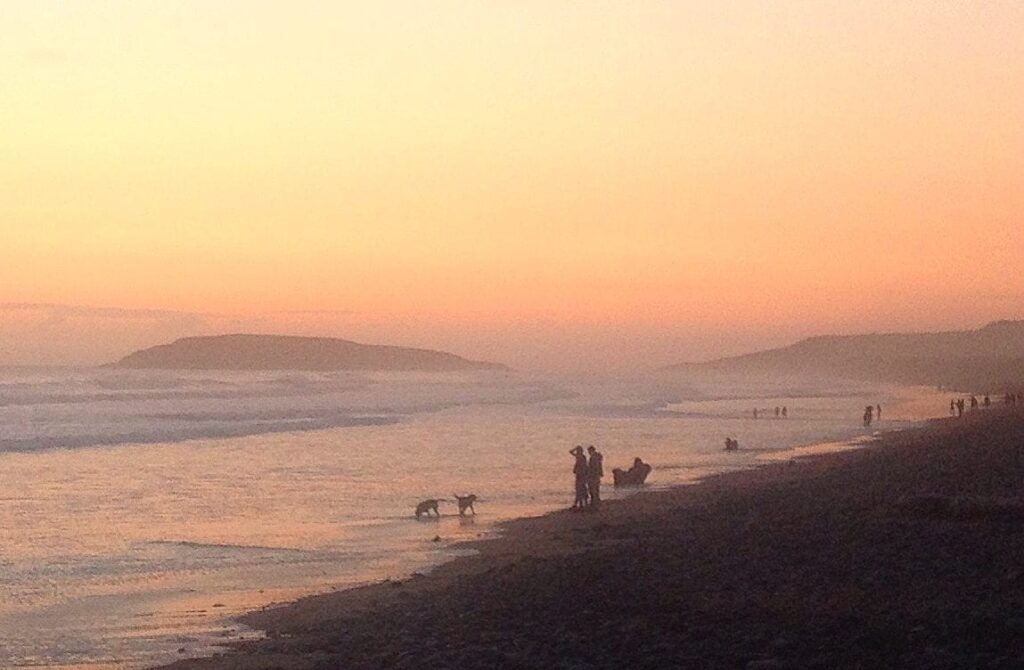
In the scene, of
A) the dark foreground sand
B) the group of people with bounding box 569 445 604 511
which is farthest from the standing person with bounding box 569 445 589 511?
the dark foreground sand

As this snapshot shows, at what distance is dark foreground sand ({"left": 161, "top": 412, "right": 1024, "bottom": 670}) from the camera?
931 centimetres

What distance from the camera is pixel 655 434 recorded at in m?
42.4

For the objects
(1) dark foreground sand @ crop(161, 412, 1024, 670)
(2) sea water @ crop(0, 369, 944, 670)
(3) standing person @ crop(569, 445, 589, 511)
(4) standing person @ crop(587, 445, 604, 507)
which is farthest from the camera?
(4) standing person @ crop(587, 445, 604, 507)

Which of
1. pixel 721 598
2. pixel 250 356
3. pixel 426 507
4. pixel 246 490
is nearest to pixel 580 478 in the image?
pixel 426 507

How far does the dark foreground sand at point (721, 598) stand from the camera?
367 inches

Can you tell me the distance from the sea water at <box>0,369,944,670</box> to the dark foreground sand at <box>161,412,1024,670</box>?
1.31 meters

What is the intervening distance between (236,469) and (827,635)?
2249 centimetres

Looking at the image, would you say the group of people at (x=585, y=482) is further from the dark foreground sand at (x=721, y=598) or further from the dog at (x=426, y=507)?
the dark foreground sand at (x=721, y=598)

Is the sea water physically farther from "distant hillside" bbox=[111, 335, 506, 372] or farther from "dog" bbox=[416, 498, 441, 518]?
"distant hillside" bbox=[111, 335, 506, 372]

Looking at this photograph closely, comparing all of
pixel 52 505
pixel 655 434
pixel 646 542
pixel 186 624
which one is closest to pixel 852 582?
pixel 646 542

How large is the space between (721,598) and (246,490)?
1569cm

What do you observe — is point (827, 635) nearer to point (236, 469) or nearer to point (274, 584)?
point (274, 584)

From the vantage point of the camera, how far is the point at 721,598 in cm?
1137

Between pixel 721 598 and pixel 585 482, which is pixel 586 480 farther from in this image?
pixel 721 598
